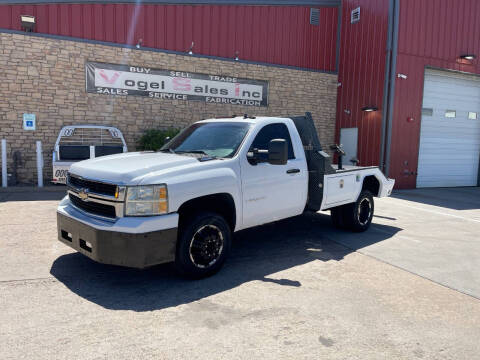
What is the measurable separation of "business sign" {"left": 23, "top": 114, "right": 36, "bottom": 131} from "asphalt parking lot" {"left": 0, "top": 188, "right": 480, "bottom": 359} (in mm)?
6231

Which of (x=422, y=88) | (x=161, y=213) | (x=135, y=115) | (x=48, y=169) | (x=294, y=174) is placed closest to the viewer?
(x=161, y=213)

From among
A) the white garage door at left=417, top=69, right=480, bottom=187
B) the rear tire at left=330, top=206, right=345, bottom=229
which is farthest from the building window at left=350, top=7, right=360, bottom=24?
the rear tire at left=330, top=206, right=345, bottom=229

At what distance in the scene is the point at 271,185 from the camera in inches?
199

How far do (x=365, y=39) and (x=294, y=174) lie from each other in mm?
11720

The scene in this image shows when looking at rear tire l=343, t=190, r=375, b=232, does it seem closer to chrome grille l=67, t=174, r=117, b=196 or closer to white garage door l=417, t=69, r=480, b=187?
chrome grille l=67, t=174, r=117, b=196

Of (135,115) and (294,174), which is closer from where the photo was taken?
(294,174)

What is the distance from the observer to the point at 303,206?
18.8ft

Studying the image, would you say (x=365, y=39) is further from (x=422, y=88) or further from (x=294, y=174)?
(x=294, y=174)

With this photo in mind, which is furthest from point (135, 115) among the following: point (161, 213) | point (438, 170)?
point (438, 170)

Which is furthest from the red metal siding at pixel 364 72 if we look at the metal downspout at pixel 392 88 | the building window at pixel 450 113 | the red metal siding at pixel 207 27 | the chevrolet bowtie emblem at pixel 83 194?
the chevrolet bowtie emblem at pixel 83 194

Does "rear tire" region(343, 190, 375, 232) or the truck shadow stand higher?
"rear tire" region(343, 190, 375, 232)

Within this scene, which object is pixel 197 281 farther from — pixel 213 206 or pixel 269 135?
pixel 269 135

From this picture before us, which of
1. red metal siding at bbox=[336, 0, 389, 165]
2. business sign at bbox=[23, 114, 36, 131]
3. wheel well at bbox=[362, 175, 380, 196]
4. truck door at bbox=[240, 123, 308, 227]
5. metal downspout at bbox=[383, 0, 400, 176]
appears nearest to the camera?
truck door at bbox=[240, 123, 308, 227]

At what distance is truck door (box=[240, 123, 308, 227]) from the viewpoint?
479 cm
